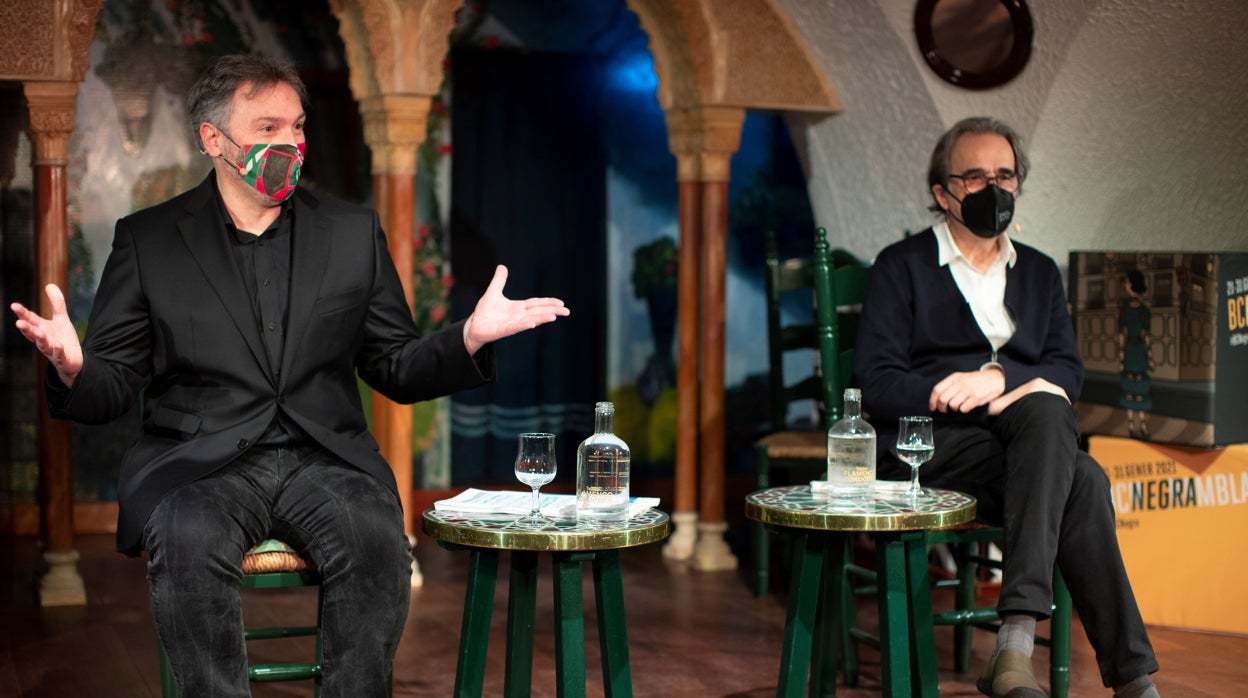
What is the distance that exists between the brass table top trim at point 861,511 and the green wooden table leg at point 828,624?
0.56 feet

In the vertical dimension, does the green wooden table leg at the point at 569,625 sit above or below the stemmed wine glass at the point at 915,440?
A: below

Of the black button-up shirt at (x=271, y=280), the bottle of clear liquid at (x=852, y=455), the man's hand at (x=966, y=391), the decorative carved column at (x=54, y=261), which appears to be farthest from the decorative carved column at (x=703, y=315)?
the black button-up shirt at (x=271, y=280)

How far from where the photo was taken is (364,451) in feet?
9.75

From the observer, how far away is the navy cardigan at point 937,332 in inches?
144

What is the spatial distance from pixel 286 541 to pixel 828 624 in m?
1.23

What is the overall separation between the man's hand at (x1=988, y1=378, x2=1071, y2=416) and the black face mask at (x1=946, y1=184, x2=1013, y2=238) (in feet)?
1.40

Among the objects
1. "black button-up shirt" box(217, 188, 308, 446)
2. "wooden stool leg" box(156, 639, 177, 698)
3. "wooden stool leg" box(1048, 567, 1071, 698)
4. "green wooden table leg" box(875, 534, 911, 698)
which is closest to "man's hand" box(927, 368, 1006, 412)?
"wooden stool leg" box(1048, 567, 1071, 698)

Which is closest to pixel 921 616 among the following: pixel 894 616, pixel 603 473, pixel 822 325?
pixel 894 616

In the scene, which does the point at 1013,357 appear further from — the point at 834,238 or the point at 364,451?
the point at 834,238

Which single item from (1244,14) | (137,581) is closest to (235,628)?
(137,581)

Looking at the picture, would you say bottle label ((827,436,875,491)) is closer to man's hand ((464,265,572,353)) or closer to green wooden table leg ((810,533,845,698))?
green wooden table leg ((810,533,845,698))

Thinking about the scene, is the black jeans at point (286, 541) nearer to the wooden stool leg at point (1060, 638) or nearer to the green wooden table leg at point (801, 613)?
the green wooden table leg at point (801, 613)

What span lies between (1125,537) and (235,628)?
299 centimetres

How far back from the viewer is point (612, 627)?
269cm
